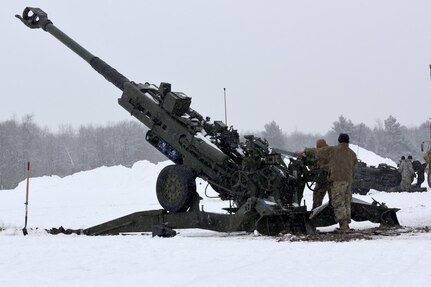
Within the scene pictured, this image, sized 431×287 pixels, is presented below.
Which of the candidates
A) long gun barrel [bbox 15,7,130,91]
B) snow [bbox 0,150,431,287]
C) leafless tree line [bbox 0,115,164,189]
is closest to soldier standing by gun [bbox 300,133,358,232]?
snow [bbox 0,150,431,287]

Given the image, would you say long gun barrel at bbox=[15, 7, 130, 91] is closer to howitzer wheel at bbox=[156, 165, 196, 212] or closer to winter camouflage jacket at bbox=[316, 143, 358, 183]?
howitzer wheel at bbox=[156, 165, 196, 212]

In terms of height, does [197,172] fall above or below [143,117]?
below

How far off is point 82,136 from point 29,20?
369ft

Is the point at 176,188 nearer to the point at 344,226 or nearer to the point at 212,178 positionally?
the point at 212,178

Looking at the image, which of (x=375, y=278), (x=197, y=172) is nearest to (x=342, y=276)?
(x=375, y=278)

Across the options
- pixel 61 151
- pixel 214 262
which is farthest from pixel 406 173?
pixel 61 151

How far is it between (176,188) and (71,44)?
469 centimetres

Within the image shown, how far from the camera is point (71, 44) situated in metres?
13.5

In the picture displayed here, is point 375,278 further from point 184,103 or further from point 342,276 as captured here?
point 184,103

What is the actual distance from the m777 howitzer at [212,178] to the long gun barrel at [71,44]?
573 millimetres

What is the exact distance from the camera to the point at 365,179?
80.9 ft

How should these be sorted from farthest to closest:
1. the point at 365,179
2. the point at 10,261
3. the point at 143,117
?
the point at 365,179, the point at 143,117, the point at 10,261

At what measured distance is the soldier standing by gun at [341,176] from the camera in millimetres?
9852

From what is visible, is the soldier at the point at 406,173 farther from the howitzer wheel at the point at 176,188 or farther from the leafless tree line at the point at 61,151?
the leafless tree line at the point at 61,151
